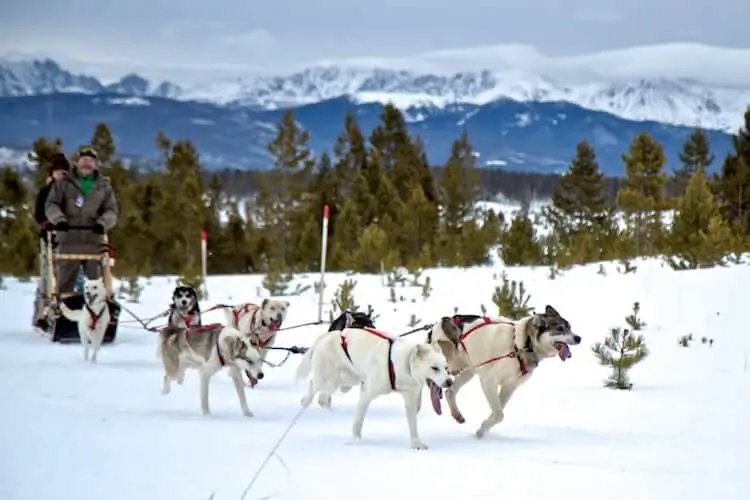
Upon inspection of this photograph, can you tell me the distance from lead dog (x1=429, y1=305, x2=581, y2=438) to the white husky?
14.8ft

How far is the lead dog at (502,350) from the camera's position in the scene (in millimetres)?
6746

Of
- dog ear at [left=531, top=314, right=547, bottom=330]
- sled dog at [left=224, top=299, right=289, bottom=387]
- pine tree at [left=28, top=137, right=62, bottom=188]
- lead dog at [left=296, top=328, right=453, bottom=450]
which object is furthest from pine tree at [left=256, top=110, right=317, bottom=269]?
dog ear at [left=531, top=314, right=547, bottom=330]

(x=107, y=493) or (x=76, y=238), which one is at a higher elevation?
(x=76, y=238)

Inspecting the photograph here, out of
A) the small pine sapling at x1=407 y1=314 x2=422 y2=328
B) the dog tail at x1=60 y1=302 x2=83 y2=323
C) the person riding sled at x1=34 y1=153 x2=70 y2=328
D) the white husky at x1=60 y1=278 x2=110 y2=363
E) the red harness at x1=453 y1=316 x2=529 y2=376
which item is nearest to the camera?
the red harness at x1=453 y1=316 x2=529 y2=376

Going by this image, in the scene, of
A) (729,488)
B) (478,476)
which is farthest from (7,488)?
(729,488)

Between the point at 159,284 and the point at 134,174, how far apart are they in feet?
60.2

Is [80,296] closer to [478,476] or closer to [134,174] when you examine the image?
[478,476]

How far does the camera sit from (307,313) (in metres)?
14.2

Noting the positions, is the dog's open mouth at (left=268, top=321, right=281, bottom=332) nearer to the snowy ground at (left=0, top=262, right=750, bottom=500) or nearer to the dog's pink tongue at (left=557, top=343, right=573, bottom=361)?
the snowy ground at (left=0, top=262, right=750, bottom=500)

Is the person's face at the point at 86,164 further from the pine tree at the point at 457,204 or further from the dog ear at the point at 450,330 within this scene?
the pine tree at the point at 457,204

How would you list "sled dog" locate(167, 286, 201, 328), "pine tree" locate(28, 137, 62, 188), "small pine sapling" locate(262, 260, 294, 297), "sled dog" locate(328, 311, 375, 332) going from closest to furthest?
"sled dog" locate(328, 311, 375, 332), "sled dog" locate(167, 286, 201, 328), "small pine sapling" locate(262, 260, 294, 297), "pine tree" locate(28, 137, 62, 188)

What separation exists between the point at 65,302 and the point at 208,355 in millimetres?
4211

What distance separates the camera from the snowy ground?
4.57 meters

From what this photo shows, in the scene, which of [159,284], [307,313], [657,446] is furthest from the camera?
[159,284]
